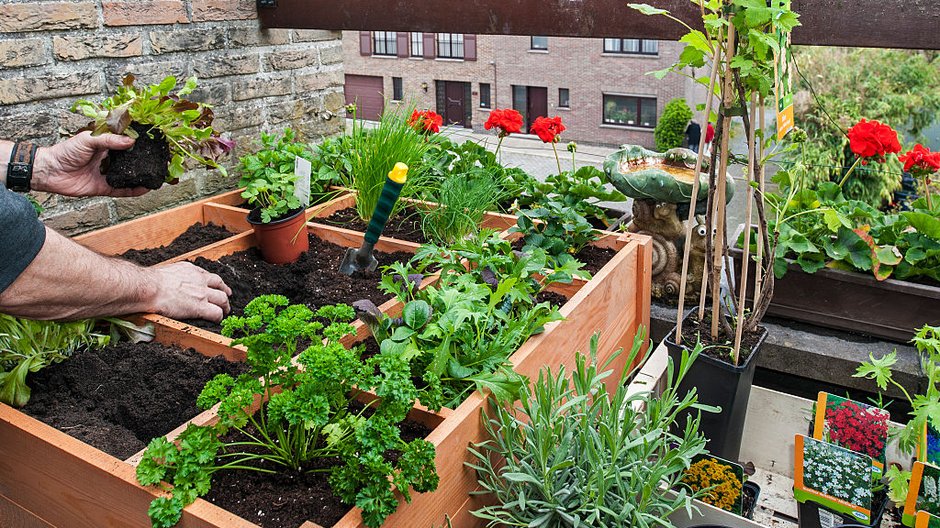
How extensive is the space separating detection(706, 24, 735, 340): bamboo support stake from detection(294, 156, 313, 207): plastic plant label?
125cm

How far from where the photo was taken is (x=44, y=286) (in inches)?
56.9

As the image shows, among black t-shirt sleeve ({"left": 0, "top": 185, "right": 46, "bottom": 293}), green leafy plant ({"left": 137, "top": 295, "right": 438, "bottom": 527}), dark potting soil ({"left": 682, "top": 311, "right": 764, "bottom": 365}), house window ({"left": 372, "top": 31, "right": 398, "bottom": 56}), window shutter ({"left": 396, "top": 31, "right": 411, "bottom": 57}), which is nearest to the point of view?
green leafy plant ({"left": 137, "top": 295, "right": 438, "bottom": 527})

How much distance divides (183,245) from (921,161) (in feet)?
8.00

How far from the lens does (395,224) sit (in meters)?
2.49

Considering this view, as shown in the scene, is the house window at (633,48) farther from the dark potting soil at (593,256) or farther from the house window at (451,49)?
the dark potting soil at (593,256)

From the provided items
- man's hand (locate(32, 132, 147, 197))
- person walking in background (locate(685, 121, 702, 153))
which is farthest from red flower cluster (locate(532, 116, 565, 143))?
person walking in background (locate(685, 121, 702, 153))

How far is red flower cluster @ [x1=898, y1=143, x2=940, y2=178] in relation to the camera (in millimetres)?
2453

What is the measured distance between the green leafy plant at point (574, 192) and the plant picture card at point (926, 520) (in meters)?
1.18

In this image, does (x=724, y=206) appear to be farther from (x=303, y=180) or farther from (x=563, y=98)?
(x=563, y=98)

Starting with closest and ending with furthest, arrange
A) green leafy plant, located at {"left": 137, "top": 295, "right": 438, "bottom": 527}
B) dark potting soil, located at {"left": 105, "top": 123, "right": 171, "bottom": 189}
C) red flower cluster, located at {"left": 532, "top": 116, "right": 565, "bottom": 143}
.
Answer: green leafy plant, located at {"left": 137, "top": 295, "right": 438, "bottom": 527}, dark potting soil, located at {"left": 105, "top": 123, "right": 171, "bottom": 189}, red flower cluster, located at {"left": 532, "top": 116, "right": 565, "bottom": 143}

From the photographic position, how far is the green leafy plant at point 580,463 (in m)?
1.25

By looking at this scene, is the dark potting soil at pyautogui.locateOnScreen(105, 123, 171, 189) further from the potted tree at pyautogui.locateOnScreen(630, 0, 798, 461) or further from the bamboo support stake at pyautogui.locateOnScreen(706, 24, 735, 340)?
the bamboo support stake at pyautogui.locateOnScreen(706, 24, 735, 340)

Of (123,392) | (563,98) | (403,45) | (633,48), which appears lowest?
(563,98)

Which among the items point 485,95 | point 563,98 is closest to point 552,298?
point 563,98
